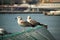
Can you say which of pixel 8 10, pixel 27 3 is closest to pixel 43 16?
pixel 27 3

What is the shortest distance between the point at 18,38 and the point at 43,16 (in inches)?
109

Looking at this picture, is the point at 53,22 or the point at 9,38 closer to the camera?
the point at 9,38

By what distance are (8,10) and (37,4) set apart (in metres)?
0.58

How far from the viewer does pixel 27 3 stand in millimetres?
3715

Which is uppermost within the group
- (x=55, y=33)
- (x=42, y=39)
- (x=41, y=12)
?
Answer: (x=42, y=39)

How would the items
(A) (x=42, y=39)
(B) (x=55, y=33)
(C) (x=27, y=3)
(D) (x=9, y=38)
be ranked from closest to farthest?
1. (D) (x=9, y=38)
2. (A) (x=42, y=39)
3. (B) (x=55, y=33)
4. (C) (x=27, y=3)

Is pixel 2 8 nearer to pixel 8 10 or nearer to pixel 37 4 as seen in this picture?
pixel 8 10

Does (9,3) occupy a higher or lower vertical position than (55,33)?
higher

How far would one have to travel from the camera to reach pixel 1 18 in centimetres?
379

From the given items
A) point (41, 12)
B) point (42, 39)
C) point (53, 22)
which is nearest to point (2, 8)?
point (41, 12)

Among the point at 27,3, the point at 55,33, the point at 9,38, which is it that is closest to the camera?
the point at 9,38

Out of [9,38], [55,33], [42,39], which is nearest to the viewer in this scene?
[9,38]

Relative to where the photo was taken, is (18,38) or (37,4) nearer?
(18,38)

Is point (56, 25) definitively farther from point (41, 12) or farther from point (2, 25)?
point (2, 25)
